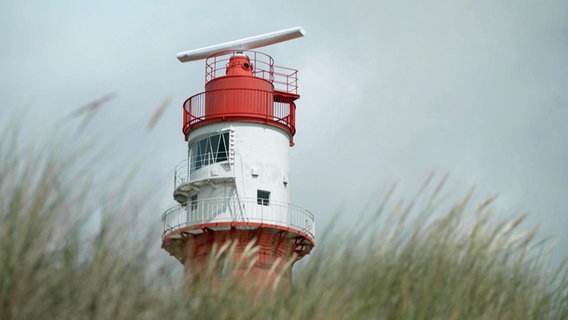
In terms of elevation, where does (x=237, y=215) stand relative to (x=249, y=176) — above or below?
below

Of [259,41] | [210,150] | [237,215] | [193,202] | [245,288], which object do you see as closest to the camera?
[245,288]

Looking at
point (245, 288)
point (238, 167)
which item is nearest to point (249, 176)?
point (238, 167)

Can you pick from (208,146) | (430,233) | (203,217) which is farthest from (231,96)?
(430,233)

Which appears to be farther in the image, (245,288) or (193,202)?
(193,202)

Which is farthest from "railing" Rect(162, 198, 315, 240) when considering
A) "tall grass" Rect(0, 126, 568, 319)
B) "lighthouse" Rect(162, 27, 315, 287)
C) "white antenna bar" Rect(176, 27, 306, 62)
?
"tall grass" Rect(0, 126, 568, 319)

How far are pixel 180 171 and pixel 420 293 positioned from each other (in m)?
21.2

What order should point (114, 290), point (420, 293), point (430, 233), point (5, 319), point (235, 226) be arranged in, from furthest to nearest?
point (235, 226) → point (430, 233) → point (420, 293) → point (114, 290) → point (5, 319)

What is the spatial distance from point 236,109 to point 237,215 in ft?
9.42

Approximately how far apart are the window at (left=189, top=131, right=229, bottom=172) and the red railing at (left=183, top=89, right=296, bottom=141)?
Answer: 0.47 m

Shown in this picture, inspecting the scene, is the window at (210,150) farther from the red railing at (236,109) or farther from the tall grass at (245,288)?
the tall grass at (245,288)

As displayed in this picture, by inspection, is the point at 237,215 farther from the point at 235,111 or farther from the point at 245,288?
the point at 245,288

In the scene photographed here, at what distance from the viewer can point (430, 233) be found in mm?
6508

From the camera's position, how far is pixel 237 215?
25.5m

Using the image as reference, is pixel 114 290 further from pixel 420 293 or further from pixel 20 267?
pixel 420 293
